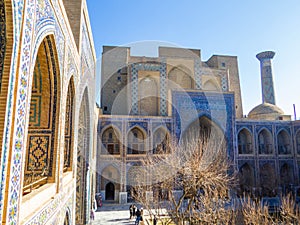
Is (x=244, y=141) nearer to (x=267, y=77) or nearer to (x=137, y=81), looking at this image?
(x=267, y=77)

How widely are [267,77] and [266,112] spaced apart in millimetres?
4016

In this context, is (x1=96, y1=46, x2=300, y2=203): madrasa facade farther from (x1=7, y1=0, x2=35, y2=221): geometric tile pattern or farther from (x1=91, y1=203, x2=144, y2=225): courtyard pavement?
(x1=7, y1=0, x2=35, y2=221): geometric tile pattern

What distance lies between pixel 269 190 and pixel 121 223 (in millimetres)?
8665

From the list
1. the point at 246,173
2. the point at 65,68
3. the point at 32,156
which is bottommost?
the point at 246,173

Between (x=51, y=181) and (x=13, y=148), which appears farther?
(x=51, y=181)

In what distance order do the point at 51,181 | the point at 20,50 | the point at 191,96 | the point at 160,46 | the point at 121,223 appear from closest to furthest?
the point at 20,50 < the point at 51,181 < the point at 121,223 < the point at 191,96 < the point at 160,46

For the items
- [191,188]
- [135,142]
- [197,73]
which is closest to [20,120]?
[191,188]

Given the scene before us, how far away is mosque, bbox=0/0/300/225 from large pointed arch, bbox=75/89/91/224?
0.03m

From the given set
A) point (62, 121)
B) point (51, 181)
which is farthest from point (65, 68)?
point (51, 181)

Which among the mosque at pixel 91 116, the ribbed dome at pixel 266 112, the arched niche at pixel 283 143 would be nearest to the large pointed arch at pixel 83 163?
the mosque at pixel 91 116

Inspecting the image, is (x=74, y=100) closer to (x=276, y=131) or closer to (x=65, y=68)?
(x=65, y=68)

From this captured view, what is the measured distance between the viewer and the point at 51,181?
3439mm

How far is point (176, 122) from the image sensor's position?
43.0ft

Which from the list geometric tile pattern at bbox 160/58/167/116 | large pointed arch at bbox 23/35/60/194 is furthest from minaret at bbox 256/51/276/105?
large pointed arch at bbox 23/35/60/194
